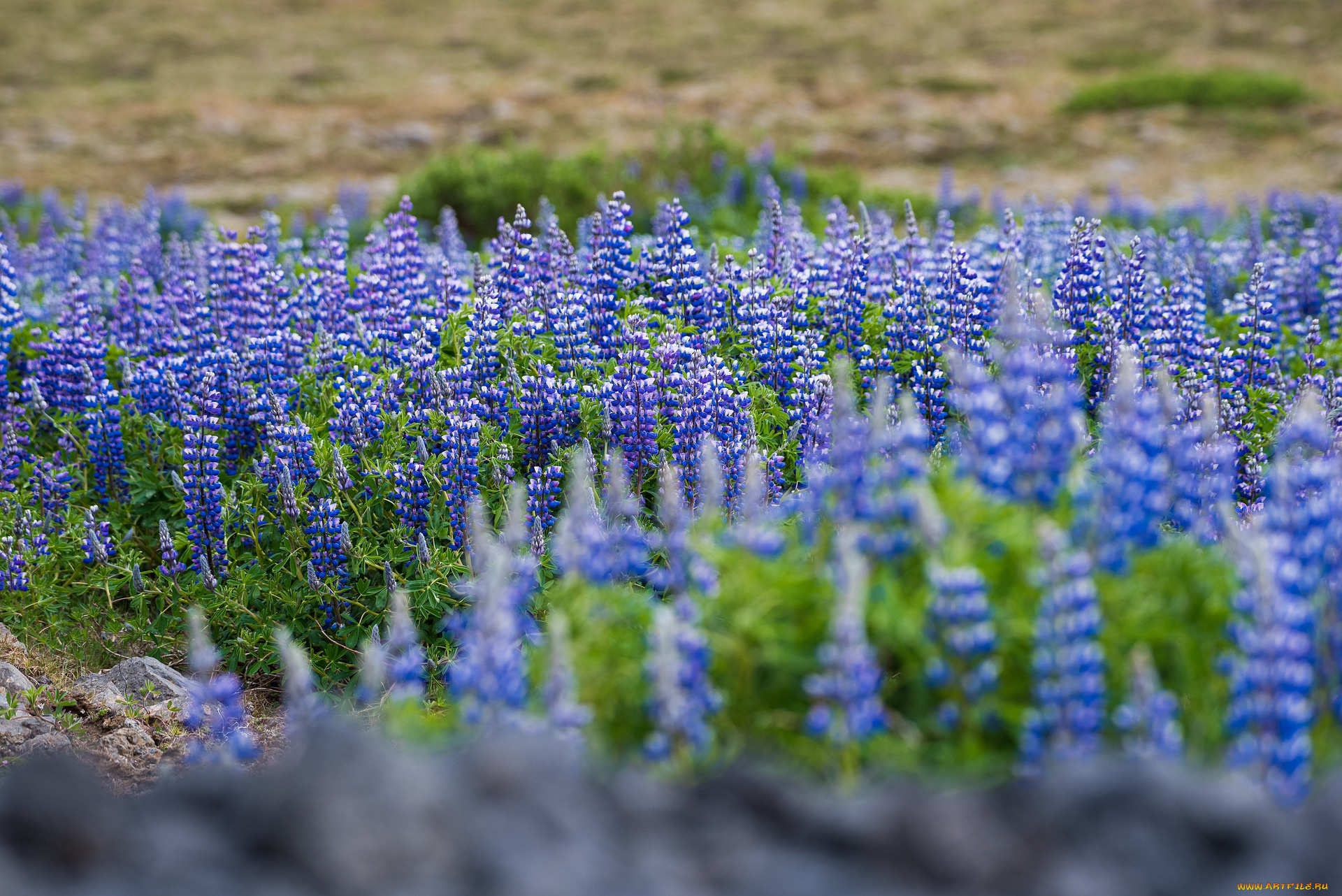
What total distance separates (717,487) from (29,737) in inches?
107

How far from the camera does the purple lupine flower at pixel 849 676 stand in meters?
2.25

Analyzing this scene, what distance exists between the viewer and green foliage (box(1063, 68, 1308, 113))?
19781mm

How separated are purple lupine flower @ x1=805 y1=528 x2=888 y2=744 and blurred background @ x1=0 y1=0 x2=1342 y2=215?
12236 mm

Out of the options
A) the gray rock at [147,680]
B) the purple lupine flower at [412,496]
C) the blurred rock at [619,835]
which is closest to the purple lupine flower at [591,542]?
the blurred rock at [619,835]

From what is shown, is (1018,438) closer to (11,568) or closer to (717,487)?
(717,487)

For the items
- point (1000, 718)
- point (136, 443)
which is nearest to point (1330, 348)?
point (1000, 718)

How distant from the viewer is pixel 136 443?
556 centimetres

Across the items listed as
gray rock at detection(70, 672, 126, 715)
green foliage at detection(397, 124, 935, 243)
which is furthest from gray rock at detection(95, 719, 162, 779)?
green foliage at detection(397, 124, 935, 243)

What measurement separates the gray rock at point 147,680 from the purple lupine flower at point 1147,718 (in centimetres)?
327

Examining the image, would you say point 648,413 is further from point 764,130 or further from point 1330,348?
point 764,130

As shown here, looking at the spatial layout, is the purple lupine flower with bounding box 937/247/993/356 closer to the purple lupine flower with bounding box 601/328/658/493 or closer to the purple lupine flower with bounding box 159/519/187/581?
the purple lupine flower with bounding box 601/328/658/493

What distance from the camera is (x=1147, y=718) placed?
2.26 metres

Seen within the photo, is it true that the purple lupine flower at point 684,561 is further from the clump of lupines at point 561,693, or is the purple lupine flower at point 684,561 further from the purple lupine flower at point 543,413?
the purple lupine flower at point 543,413

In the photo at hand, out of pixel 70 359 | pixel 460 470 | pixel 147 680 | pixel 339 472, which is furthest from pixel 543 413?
pixel 70 359
